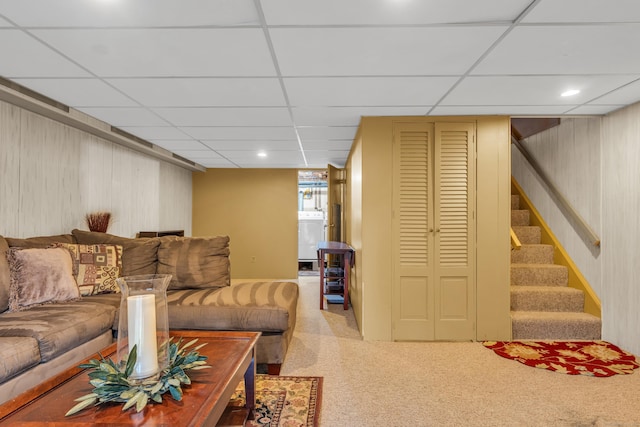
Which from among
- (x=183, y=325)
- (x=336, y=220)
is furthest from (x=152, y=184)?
(x=183, y=325)

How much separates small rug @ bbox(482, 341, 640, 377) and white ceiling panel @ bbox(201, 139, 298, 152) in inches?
125

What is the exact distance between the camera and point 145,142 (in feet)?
14.5

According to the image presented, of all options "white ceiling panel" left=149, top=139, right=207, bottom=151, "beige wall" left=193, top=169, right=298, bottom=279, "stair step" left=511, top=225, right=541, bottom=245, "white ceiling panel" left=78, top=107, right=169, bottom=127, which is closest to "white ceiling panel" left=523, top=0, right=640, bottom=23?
"stair step" left=511, top=225, right=541, bottom=245

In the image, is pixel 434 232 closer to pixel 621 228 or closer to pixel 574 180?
pixel 621 228

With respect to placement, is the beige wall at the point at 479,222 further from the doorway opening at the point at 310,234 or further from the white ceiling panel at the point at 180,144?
the doorway opening at the point at 310,234

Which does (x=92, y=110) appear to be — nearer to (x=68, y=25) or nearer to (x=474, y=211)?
(x=68, y=25)

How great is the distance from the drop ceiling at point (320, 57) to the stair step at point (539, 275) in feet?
5.32

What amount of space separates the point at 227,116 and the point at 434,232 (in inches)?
88.7

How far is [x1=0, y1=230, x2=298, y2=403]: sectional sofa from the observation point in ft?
6.41

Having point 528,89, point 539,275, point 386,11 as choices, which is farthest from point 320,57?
point 539,275

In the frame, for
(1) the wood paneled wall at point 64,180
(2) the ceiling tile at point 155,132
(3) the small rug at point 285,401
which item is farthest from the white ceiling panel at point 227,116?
(3) the small rug at point 285,401

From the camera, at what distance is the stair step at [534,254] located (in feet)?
12.8

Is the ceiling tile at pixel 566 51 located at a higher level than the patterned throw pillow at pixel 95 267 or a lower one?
higher

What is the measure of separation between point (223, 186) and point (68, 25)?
507cm
